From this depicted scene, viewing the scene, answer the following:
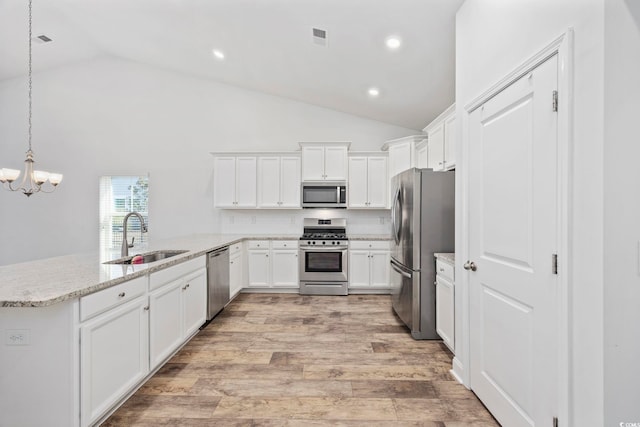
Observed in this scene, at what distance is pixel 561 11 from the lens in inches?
52.0

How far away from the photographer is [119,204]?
17.5 ft

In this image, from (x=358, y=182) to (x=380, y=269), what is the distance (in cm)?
145

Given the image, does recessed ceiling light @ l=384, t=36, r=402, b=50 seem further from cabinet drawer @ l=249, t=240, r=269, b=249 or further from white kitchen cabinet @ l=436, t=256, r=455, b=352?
cabinet drawer @ l=249, t=240, r=269, b=249

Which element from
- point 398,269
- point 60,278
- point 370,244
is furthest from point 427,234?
point 60,278

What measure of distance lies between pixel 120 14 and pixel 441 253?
4.93m

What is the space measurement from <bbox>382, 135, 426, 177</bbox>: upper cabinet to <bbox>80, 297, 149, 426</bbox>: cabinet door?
12.7 ft

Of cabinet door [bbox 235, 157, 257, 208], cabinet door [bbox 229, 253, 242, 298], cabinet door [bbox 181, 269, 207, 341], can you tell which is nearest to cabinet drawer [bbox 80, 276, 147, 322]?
cabinet door [bbox 181, 269, 207, 341]

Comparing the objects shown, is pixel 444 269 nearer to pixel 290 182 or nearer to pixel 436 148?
pixel 436 148

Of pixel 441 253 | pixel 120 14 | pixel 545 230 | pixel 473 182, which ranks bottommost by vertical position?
pixel 441 253

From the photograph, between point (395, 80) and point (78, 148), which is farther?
point (78, 148)

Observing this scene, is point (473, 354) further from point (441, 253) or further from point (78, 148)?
point (78, 148)

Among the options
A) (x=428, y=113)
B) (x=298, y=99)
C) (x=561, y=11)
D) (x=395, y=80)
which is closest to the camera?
(x=561, y=11)

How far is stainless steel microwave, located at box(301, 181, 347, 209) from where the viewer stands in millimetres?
4805

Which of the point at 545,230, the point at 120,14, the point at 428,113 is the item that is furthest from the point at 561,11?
the point at 120,14
